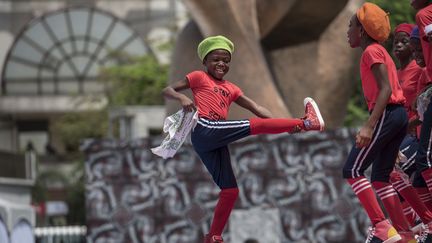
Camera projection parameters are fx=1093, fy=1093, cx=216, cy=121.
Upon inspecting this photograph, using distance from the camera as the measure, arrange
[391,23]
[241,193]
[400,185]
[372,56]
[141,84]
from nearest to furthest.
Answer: [372,56] < [400,185] < [241,193] < [391,23] < [141,84]

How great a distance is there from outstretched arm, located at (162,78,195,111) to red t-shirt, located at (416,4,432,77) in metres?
1.74

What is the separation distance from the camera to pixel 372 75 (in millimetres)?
7863

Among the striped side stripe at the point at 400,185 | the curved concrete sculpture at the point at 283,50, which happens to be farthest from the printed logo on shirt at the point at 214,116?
the curved concrete sculpture at the point at 283,50

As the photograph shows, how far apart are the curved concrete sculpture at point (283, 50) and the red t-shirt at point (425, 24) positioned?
41.6ft

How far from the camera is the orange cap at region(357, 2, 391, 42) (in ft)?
26.3

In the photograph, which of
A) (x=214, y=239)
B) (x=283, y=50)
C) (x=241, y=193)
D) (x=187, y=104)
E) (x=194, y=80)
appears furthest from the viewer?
(x=283, y=50)

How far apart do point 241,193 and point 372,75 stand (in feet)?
45.7

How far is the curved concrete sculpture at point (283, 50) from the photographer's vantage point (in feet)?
68.2

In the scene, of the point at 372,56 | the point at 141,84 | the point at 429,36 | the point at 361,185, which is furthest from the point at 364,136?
the point at 141,84

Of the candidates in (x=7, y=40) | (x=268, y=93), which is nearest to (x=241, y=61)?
(x=268, y=93)

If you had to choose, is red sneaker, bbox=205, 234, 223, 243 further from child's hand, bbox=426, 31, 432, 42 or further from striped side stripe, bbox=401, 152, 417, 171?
child's hand, bbox=426, 31, 432, 42

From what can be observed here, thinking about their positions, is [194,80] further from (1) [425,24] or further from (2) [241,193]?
(2) [241,193]

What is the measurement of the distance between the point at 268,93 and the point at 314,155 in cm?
165

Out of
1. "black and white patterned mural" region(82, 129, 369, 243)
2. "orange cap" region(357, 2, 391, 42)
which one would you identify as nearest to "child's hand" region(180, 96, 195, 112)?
"orange cap" region(357, 2, 391, 42)
